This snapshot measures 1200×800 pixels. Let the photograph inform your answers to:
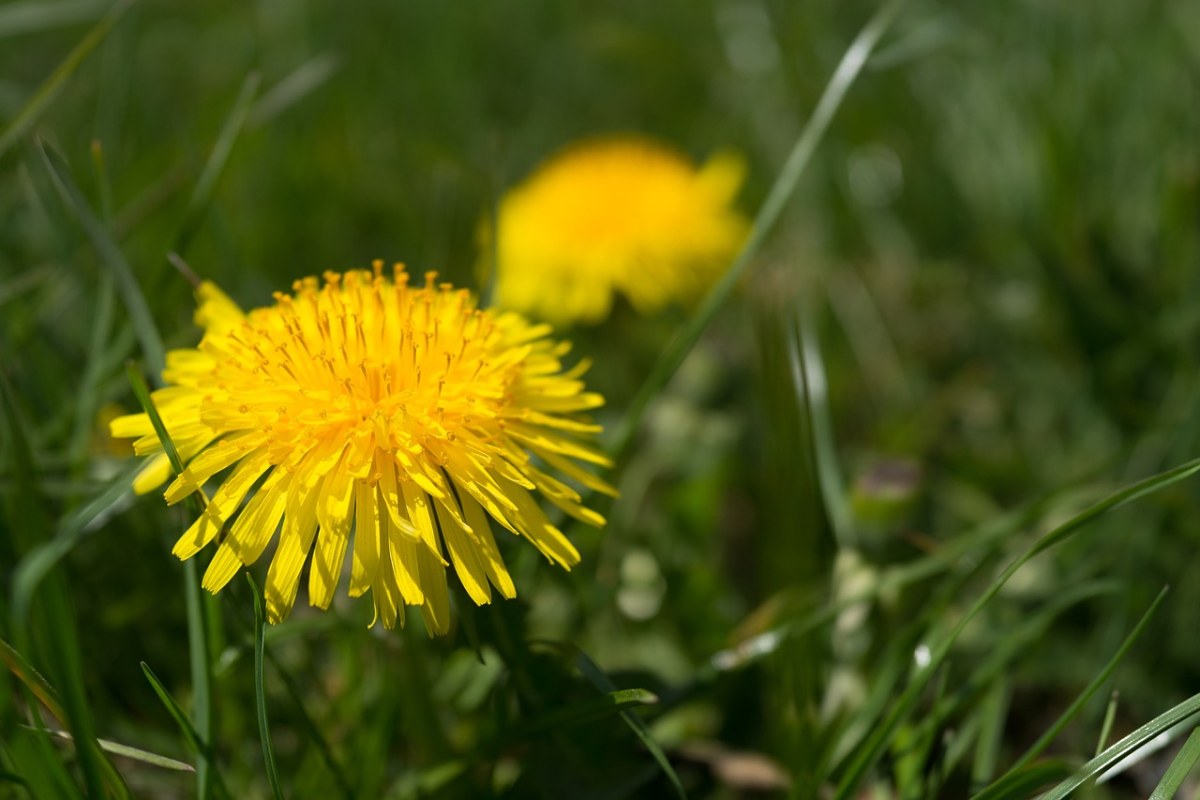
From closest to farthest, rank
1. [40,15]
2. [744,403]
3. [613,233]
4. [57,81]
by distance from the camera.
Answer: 1. [57,81]
2. [40,15]
3. [744,403]
4. [613,233]

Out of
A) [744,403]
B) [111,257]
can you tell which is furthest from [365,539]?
[744,403]

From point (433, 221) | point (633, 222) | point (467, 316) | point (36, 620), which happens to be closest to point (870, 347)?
point (633, 222)

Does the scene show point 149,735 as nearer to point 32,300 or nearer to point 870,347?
point 32,300

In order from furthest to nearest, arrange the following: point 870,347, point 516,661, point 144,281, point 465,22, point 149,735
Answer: point 465,22 < point 870,347 < point 144,281 < point 149,735 < point 516,661

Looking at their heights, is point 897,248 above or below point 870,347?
above

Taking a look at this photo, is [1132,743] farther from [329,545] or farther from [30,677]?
[30,677]

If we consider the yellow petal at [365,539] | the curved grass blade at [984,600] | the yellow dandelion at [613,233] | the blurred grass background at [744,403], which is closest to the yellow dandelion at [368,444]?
the yellow petal at [365,539]
